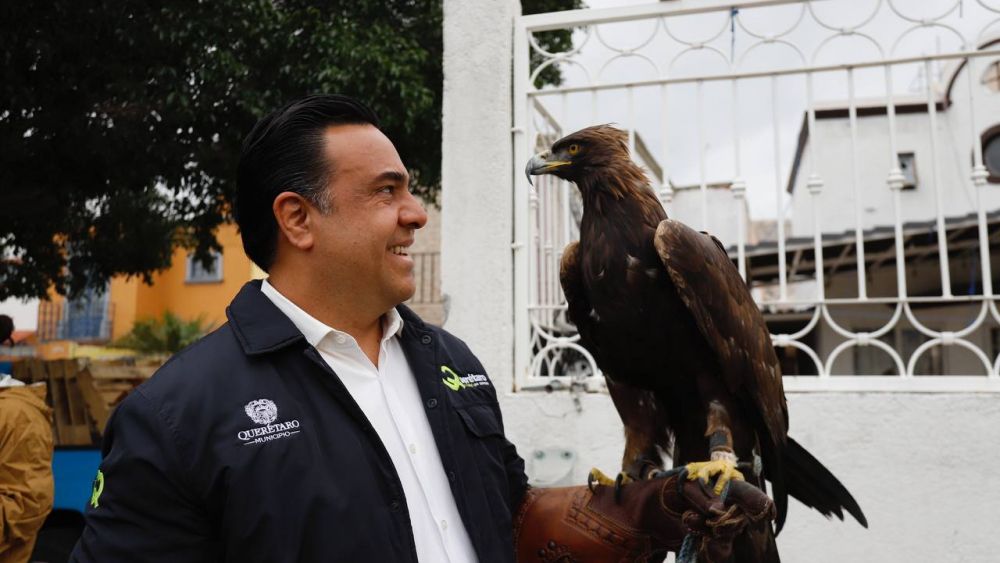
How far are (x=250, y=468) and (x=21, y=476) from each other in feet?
8.76

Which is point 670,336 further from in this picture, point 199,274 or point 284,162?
point 199,274

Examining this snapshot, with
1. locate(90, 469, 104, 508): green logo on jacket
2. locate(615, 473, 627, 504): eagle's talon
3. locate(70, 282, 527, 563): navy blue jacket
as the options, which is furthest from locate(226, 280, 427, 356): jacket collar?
locate(615, 473, 627, 504): eagle's talon

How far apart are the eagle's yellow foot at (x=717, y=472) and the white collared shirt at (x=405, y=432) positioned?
0.57 m

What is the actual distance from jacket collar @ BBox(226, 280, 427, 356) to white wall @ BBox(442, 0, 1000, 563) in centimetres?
210

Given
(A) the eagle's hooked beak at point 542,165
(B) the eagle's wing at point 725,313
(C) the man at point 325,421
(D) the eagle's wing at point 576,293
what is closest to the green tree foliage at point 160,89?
(A) the eagle's hooked beak at point 542,165

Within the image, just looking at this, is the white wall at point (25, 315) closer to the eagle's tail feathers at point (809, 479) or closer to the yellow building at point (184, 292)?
the yellow building at point (184, 292)

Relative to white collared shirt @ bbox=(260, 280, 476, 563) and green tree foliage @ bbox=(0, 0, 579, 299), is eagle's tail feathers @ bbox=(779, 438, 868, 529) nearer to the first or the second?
white collared shirt @ bbox=(260, 280, 476, 563)

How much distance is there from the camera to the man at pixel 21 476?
3.13 m

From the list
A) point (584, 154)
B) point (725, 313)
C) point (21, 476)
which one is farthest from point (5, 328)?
point (725, 313)

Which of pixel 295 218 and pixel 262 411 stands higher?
pixel 295 218

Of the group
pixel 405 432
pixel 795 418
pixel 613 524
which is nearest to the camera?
pixel 405 432

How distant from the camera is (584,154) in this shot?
2.17 m

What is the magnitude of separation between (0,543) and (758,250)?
7697 mm

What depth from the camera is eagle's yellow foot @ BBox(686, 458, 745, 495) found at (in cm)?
166
